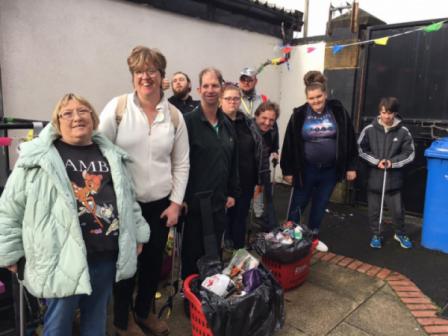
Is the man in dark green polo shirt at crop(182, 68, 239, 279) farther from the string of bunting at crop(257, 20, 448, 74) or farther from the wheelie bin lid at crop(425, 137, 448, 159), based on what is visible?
the string of bunting at crop(257, 20, 448, 74)

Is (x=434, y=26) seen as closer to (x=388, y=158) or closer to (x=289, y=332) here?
(x=388, y=158)

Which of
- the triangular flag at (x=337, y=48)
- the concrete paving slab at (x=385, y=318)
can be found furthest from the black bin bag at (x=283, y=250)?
the triangular flag at (x=337, y=48)

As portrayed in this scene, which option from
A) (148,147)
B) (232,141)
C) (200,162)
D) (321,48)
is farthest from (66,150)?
(321,48)

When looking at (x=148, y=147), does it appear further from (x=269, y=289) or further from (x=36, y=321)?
(x=36, y=321)

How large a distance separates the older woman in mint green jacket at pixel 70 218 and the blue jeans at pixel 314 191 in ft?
7.58

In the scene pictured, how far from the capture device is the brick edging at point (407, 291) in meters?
2.85

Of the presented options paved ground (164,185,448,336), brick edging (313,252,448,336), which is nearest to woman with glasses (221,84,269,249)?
paved ground (164,185,448,336)

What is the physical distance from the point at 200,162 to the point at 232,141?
34cm

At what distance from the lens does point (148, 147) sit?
7.32ft

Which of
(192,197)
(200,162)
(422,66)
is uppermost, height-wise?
(422,66)

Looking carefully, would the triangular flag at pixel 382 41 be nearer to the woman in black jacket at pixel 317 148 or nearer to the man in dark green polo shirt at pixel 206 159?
the woman in black jacket at pixel 317 148

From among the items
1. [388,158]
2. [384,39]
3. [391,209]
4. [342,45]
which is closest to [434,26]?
[384,39]

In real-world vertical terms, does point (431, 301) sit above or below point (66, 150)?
below

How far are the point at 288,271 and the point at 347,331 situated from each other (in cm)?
65
